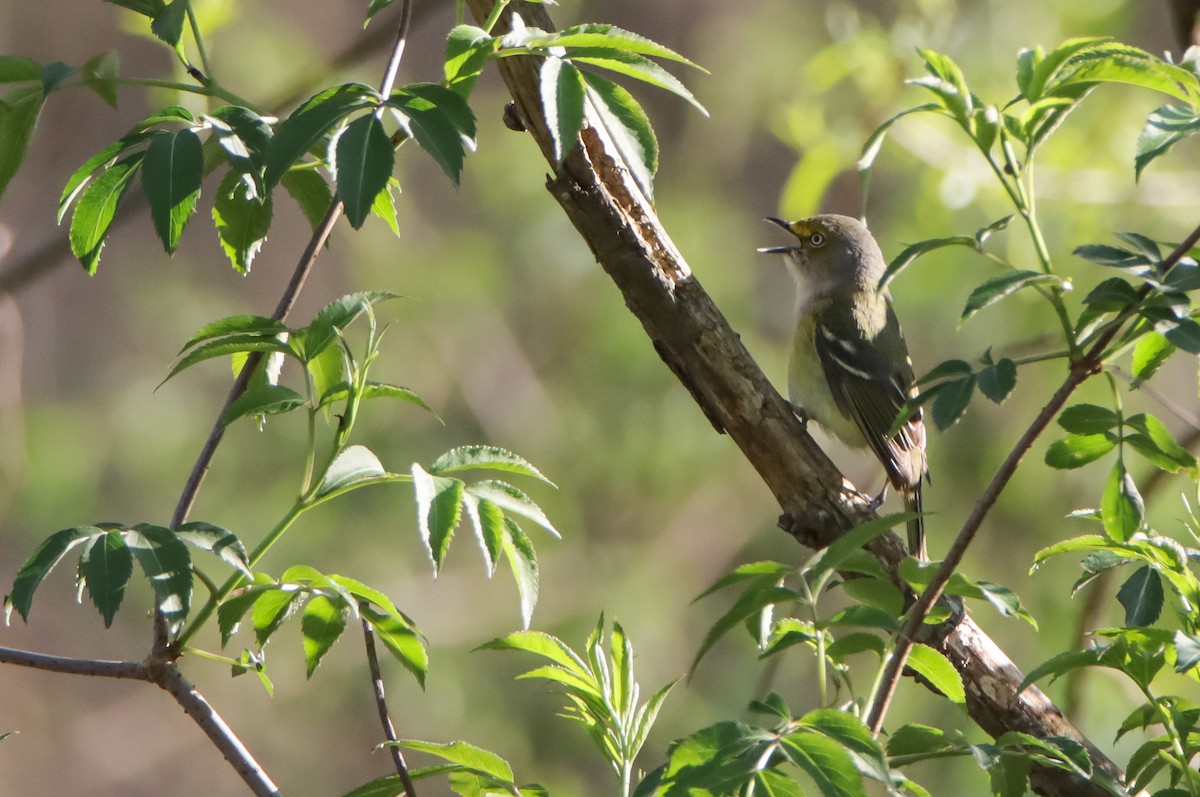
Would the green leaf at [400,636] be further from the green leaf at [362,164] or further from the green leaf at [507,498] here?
the green leaf at [362,164]

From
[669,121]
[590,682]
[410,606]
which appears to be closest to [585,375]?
[410,606]

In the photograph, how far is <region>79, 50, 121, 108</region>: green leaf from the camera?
5.31 ft

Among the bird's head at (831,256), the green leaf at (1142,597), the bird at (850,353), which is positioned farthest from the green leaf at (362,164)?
the bird's head at (831,256)

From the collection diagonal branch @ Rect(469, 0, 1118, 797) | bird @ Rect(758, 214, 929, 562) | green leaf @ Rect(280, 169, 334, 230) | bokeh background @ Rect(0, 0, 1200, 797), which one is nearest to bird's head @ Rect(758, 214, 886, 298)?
bird @ Rect(758, 214, 929, 562)

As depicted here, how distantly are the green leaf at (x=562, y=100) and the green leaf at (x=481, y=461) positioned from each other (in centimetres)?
40

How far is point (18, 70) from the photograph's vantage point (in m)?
1.60

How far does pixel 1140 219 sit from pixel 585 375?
3.34 metres

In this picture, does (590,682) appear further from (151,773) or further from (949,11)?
(151,773)

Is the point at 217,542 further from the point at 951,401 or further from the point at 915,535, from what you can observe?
the point at 915,535

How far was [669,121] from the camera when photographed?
8859 mm

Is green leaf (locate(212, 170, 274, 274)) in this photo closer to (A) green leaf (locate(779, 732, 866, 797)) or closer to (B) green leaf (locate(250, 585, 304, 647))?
(B) green leaf (locate(250, 585, 304, 647))

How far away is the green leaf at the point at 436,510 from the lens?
137 centimetres

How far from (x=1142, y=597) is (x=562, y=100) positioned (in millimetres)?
1037

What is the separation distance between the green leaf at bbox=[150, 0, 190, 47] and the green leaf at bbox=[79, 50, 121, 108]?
0.13 m
